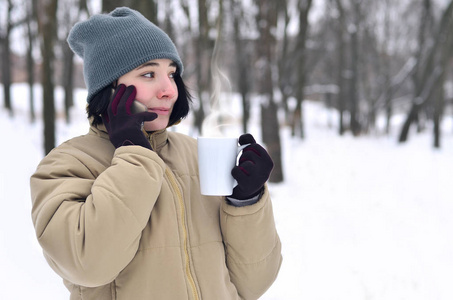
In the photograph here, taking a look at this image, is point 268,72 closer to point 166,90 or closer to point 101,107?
point 166,90

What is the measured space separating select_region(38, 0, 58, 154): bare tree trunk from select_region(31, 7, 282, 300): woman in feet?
17.1

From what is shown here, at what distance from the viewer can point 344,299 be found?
3.52 metres

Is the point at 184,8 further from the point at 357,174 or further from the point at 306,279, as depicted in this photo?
the point at 306,279

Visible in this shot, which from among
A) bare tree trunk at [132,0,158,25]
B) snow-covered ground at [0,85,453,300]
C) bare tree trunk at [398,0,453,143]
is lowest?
snow-covered ground at [0,85,453,300]

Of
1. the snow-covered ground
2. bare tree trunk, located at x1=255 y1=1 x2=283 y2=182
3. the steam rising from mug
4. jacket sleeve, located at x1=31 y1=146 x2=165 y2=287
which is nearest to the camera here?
jacket sleeve, located at x1=31 y1=146 x2=165 y2=287

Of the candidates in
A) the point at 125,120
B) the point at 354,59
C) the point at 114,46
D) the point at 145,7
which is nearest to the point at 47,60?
the point at 145,7

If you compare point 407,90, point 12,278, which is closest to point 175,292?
point 12,278

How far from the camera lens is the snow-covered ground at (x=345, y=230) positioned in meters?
3.68

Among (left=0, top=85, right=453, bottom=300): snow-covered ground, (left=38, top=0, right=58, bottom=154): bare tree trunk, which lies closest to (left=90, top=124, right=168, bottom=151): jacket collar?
(left=0, top=85, right=453, bottom=300): snow-covered ground

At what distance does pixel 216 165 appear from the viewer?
4.35ft

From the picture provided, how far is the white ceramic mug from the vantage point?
4.34 feet

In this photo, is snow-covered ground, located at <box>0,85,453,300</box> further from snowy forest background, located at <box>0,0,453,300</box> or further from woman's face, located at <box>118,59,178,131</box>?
woman's face, located at <box>118,59,178,131</box>

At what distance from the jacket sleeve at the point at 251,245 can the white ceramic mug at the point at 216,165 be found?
100 mm

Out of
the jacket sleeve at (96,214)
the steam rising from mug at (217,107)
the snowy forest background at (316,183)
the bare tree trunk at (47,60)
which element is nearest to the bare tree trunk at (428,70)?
the snowy forest background at (316,183)
